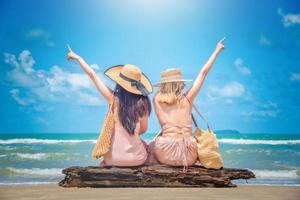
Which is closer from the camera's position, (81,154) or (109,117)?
(109,117)

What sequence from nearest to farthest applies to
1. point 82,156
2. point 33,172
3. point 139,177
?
point 139,177 → point 33,172 → point 82,156

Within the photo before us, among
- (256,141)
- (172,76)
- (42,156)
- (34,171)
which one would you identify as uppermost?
(256,141)

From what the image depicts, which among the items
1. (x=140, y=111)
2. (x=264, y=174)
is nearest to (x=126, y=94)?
(x=140, y=111)

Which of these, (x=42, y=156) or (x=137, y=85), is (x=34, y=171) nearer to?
(x=42, y=156)

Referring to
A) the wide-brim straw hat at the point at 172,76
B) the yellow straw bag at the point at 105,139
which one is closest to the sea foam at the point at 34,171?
the yellow straw bag at the point at 105,139

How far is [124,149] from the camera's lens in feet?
13.1

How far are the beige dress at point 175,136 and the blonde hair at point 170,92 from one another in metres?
0.04

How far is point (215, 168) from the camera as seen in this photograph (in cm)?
404

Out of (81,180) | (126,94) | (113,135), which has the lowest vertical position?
(81,180)

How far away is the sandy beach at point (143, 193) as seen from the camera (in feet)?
11.2

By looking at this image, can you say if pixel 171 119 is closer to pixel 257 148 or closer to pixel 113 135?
pixel 113 135

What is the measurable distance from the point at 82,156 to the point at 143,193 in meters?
6.21

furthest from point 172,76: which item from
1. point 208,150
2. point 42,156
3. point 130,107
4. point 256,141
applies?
point 256,141

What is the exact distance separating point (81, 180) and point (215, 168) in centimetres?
101
